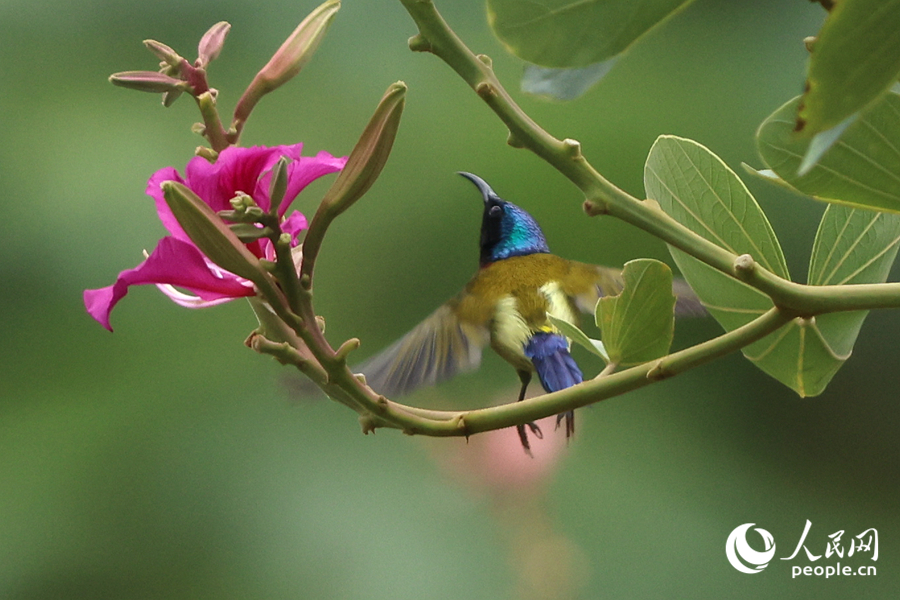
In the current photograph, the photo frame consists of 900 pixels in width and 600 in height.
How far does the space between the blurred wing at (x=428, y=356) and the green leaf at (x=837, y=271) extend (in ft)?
0.69

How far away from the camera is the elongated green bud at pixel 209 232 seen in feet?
0.94

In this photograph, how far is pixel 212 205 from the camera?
1.08 feet

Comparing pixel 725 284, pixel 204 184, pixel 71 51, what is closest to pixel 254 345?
pixel 204 184

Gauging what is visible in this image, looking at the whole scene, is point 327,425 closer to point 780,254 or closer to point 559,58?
point 780,254

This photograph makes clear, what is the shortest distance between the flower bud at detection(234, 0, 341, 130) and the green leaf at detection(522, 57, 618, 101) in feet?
0.38

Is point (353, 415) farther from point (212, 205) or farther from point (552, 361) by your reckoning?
point (212, 205)

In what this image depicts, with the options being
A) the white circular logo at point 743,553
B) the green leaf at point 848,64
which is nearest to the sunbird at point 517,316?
the green leaf at point 848,64

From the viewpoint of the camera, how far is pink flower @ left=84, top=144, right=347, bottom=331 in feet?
1.02

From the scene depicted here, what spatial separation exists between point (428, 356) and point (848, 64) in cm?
43

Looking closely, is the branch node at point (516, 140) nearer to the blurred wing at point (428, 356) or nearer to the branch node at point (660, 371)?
the branch node at point (660, 371)

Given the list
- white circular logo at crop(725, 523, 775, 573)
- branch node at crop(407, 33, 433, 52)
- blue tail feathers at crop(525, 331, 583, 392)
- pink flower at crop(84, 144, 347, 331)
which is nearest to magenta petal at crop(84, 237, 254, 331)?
pink flower at crop(84, 144, 347, 331)

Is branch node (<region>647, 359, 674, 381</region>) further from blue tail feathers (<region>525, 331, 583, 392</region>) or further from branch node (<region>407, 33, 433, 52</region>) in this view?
blue tail feathers (<region>525, 331, 583, 392</region>)

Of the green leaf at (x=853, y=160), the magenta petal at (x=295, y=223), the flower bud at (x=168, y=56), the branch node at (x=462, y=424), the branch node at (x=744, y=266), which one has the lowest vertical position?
Answer: the branch node at (x=462, y=424)

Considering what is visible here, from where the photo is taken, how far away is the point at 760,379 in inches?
65.8
